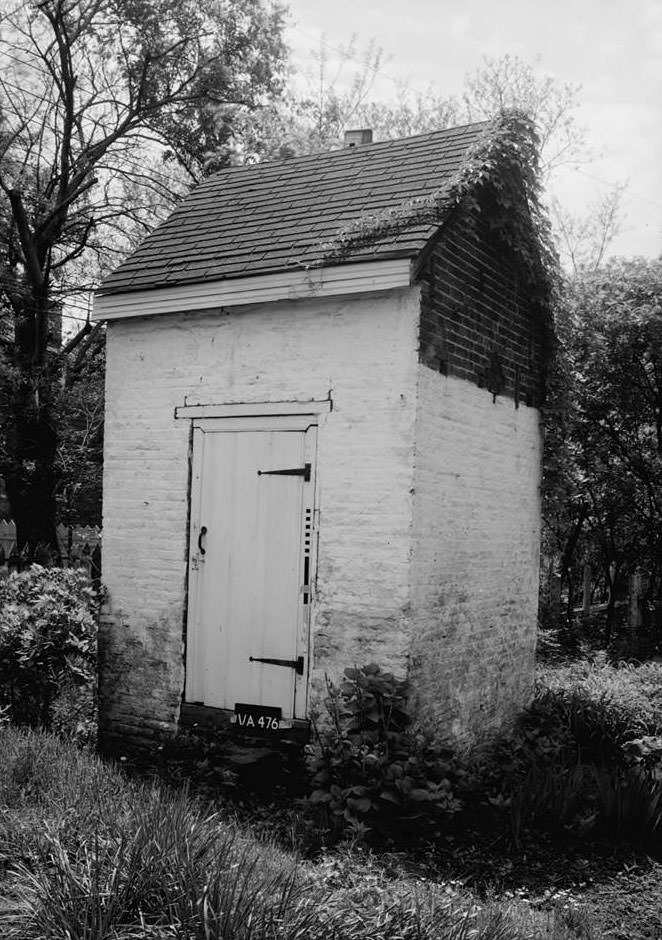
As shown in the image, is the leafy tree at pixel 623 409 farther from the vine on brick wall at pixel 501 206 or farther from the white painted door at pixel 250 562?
the white painted door at pixel 250 562

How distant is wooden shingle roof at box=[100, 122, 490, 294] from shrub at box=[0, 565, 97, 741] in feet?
9.61

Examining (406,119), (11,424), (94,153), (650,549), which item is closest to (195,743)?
(650,549)

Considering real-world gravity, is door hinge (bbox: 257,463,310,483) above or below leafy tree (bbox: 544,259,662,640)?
below

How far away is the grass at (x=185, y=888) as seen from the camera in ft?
12.0

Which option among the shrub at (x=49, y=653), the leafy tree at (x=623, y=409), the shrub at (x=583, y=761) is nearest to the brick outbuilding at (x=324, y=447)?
the shrub at (x=49, y=653)

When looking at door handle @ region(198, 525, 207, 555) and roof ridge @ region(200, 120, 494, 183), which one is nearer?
door handle @ region(198, 525, 207, 555)

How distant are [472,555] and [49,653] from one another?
153 inches

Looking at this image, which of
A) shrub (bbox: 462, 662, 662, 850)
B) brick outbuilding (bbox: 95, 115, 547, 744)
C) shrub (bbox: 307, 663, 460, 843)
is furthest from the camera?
brick outbuilding (bbox: 95, 115, 547, 744)

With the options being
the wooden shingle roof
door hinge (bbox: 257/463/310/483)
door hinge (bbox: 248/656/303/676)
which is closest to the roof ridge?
the wooden shingle roof

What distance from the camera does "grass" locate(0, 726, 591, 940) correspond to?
3.65 metres

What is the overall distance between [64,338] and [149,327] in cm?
1426

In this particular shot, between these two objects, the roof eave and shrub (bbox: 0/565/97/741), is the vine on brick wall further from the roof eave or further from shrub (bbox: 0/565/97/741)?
shrub (bbox: 0/565/97/741)

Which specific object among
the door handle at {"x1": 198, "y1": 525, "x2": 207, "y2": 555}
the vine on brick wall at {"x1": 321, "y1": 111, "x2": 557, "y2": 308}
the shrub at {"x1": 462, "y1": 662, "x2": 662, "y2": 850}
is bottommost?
the shrub at {"x1": 462, "y1": 662, "x2": 662, "y2": 850}

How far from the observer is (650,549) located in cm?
1428
